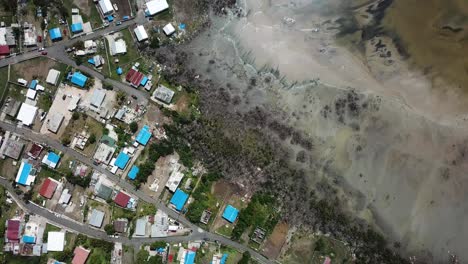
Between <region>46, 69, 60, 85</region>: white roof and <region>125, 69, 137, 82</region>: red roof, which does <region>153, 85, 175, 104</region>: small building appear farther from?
<region>46, 69, 60, 85</region>: white roof

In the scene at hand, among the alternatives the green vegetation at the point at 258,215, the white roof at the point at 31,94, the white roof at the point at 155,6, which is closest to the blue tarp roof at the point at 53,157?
the white roof at the point at 31,94

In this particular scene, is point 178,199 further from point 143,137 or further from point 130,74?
point 130,74

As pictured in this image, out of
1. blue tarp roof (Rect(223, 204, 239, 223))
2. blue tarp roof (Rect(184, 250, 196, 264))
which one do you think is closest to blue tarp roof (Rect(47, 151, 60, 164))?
blue tarp roof (Rect(184, 250, 196, 264))

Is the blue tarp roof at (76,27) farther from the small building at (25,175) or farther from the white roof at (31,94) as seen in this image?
the small building at (25,175)

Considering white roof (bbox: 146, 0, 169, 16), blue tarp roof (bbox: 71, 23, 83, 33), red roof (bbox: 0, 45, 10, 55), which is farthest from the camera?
white roof (bbox: 146, 0, 169, 16)

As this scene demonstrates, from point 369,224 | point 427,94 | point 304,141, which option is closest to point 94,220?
point 304,141
